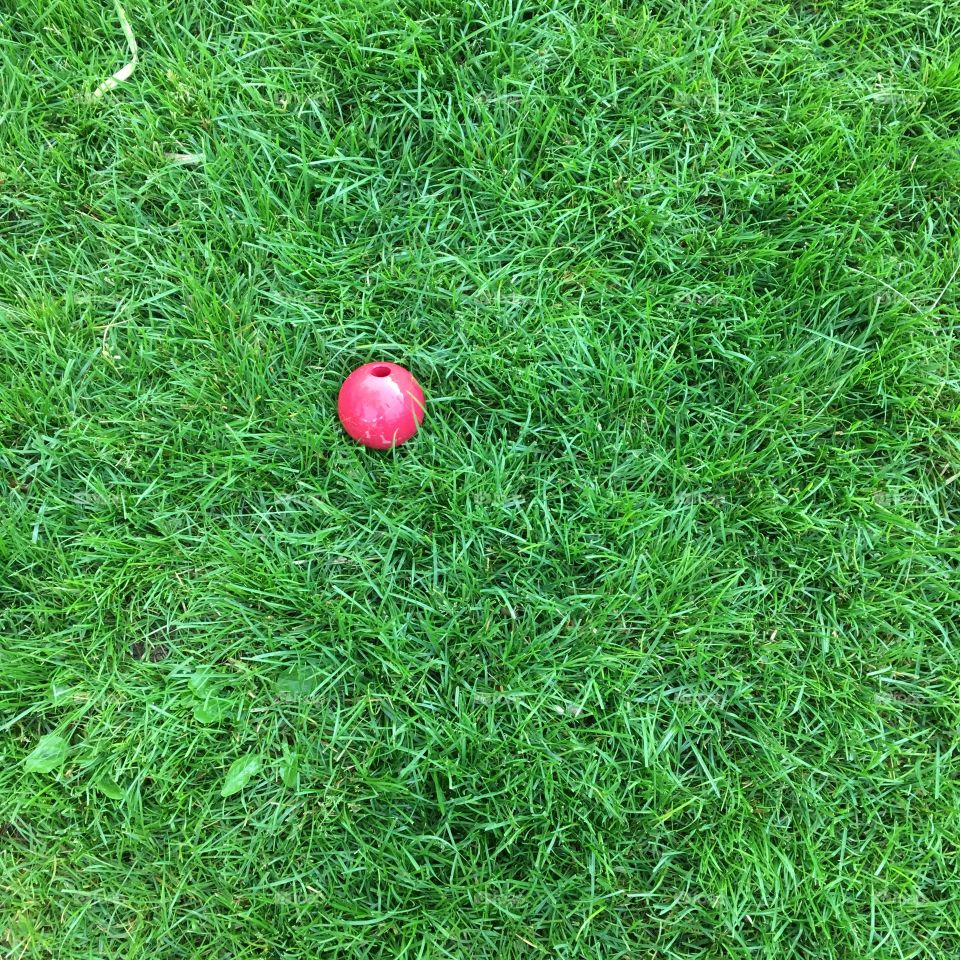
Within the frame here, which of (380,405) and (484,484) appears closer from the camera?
(380,405)

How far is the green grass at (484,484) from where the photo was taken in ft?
7.06

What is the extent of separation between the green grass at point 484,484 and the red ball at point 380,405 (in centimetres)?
10

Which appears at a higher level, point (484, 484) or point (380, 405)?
point (380, 405)

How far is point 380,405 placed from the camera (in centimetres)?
224

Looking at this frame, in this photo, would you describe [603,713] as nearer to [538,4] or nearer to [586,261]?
[586,261]

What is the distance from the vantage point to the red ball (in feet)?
7.36

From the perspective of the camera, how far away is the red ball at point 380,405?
2244mm

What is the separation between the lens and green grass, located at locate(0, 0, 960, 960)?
7.06 ft

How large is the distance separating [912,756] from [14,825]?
8.71 ft

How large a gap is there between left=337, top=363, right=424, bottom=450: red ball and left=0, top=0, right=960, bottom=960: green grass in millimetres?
102

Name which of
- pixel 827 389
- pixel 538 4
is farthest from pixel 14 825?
pixel 538 4

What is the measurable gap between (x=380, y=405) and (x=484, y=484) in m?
0.40

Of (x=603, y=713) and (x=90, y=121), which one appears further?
(x=90, y=121)

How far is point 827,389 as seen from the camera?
98.1 inches
